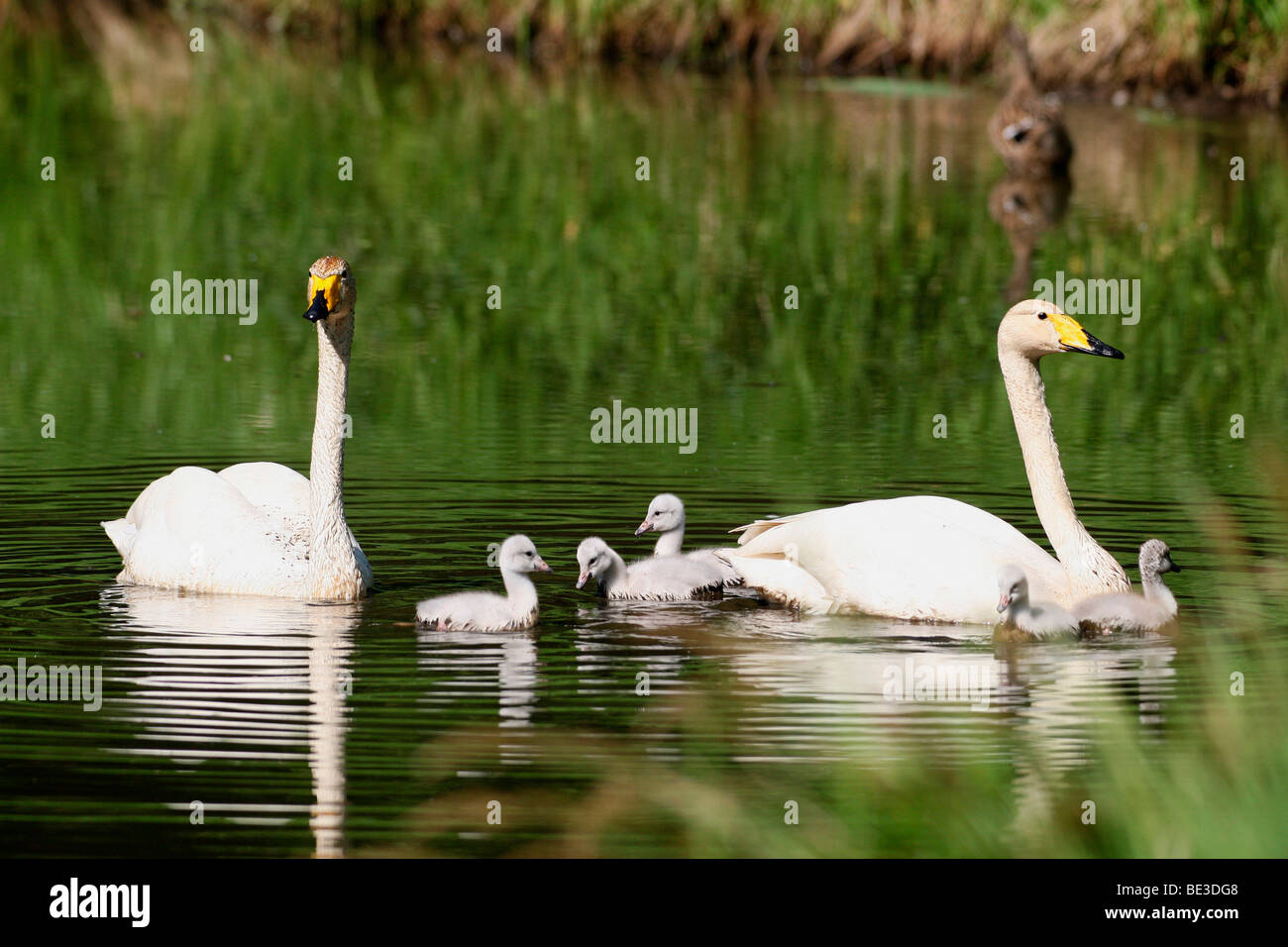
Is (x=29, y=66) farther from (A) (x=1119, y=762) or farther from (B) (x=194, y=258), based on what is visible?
(A) (x=1119, y=762)

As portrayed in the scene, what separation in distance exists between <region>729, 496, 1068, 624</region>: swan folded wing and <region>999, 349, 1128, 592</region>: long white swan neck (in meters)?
0.10

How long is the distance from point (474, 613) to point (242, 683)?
45.1 inches

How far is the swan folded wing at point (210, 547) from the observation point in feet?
33.3

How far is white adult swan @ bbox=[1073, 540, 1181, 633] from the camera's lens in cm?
969

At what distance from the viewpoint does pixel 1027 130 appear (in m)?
24.8

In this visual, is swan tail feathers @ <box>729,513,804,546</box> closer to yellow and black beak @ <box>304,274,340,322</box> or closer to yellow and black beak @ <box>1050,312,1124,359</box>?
yellow and black beak @ <box>1050,312,1124,359</box>

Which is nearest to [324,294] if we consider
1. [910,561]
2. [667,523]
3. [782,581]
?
[667,523]

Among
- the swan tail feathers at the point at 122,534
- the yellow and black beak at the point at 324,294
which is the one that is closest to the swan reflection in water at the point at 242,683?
the swan tail feathers at the point at 122,534

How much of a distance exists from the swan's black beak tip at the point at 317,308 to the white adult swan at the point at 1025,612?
117 inches

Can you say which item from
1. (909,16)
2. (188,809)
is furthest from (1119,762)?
(909,16)

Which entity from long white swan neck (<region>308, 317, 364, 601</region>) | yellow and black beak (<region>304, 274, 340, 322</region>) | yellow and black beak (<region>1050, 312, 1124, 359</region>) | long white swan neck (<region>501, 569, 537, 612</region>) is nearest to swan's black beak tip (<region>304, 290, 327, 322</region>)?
yellow and black beak (<region>304, 274, 340, 322</region>)

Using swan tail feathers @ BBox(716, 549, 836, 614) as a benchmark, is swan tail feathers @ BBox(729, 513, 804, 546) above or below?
above

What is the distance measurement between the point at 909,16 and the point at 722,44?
127 inches

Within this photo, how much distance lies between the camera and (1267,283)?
19125 mm
